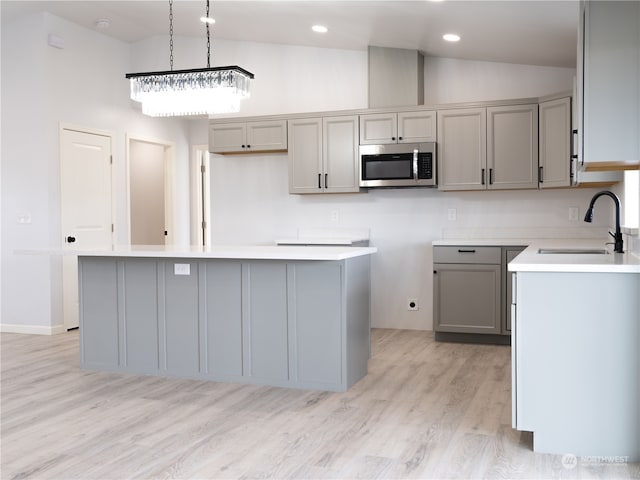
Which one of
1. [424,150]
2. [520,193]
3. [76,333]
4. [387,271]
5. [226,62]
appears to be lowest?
[76,333]

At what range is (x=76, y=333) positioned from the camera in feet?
19.7

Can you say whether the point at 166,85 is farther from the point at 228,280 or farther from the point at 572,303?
the point at 572,303

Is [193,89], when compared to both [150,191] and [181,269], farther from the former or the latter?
[150,191]

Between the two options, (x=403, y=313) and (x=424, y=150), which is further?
(x=403, y=313)

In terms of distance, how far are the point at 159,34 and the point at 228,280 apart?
3.72m

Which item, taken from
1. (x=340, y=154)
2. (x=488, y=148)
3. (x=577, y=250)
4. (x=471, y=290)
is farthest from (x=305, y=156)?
(x=577, y=250)

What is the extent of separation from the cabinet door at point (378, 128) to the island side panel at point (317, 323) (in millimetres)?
2226

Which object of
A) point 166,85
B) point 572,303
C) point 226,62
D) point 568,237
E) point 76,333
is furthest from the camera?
point 226,62

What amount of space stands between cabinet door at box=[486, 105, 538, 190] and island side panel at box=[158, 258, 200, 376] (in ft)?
8.87

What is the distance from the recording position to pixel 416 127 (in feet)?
18.6

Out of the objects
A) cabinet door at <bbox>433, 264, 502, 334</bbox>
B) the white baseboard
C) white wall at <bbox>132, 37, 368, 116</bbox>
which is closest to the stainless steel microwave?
white wall at <bbox>132, 37, 368, 116</bbox>

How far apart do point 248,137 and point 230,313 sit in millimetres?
2591

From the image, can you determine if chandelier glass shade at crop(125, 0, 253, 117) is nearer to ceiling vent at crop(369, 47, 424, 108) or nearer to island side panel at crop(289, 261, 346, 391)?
island side panel at crop(289, 261, 346, 391)

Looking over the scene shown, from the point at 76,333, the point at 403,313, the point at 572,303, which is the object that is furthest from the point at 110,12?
the point at 572,303
